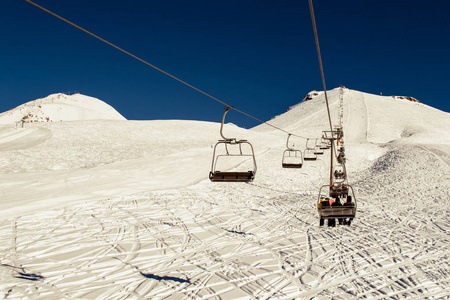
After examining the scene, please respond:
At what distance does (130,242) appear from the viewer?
12.1 meters

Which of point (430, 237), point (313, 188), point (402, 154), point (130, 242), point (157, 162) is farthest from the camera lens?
point (402, 154)

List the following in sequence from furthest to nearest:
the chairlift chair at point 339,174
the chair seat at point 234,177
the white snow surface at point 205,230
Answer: the chairlift chair at point 339,174 → the chair seat at point 234,177 → the white snow surface at point 205,230

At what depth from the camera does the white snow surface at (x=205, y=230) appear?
29.0 feet

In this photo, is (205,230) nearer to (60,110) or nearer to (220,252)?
(220,252)

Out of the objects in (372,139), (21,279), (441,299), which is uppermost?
(372,139)

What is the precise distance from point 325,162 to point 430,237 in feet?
79.9

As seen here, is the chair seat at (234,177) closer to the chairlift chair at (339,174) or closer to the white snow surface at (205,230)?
the white snow surface at (205,230)

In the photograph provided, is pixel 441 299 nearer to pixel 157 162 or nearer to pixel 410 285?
pixel 410 285

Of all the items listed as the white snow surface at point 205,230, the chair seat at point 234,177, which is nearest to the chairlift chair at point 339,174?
the white snow surface at point 205,230

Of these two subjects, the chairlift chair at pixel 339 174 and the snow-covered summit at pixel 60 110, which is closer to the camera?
the chairlift chair at pixel 339 174

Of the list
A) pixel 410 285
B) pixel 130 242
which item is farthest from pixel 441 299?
pixel 130 242

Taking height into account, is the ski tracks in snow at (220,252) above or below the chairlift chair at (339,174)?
below

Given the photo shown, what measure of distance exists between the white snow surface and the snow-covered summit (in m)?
66.1

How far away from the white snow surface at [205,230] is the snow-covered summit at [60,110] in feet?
217
